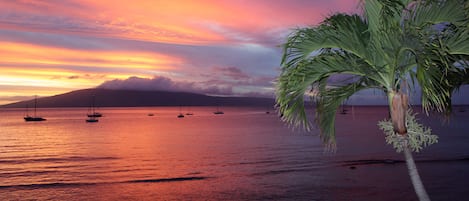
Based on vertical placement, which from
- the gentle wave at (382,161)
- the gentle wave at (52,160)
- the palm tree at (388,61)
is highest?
the palm tree at (388,61)

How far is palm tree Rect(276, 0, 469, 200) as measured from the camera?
668 cm

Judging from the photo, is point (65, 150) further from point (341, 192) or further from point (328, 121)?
point (328, 121)

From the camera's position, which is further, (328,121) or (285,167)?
(285,167)

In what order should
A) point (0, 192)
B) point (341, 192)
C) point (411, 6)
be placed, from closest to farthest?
1. point (411, 6)
2. point (341, 192)
3. point (0, 192)

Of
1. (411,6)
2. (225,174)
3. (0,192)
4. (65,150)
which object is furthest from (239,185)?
(65,150)

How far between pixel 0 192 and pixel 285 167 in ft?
62.3

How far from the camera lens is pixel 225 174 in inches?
1150

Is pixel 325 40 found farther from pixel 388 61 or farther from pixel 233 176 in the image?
pixel 233 176

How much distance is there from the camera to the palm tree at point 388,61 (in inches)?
263

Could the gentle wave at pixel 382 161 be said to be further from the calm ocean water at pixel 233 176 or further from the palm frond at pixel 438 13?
the palm frond at pixel 438 13

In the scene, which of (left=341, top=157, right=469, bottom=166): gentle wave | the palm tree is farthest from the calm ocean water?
the palm tree

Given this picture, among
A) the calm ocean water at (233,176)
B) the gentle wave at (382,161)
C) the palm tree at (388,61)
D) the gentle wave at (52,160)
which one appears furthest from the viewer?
the gentle wave at (52,160)

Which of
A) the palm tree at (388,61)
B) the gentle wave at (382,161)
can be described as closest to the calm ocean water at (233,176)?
the gentle wave at (382,161)

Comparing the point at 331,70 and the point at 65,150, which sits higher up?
the point at 331,70
